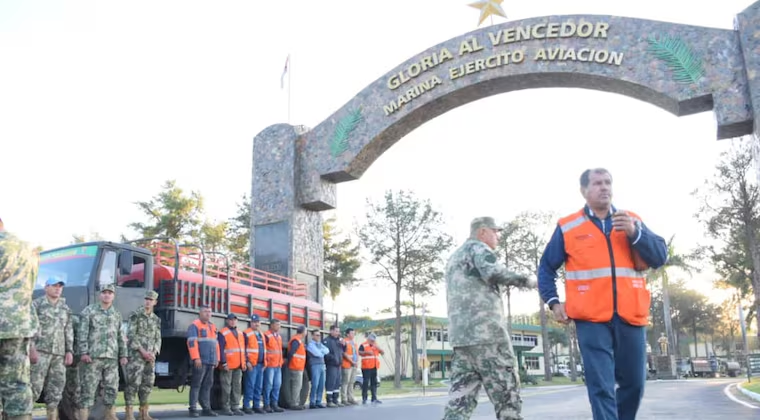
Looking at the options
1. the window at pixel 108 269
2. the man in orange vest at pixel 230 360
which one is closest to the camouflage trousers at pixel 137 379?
the window at pixel 108 269

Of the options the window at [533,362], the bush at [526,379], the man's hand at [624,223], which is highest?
the man's hand at [624,223]

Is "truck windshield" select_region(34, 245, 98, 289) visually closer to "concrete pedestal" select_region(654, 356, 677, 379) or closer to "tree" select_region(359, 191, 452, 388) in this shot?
"tree" select_region(359, 191, 452, 388)

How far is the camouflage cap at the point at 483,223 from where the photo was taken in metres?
5.84

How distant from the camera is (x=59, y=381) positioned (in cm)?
828

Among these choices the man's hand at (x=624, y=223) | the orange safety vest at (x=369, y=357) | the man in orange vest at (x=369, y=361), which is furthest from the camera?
the orange safety vest at (x=369, y=357)

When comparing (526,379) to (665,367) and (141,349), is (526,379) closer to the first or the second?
(665,367)

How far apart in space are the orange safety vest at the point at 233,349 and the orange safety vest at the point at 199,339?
0.39m

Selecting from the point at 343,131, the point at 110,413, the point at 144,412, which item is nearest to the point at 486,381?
the point at 110,413

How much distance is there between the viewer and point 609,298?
4.36 meters

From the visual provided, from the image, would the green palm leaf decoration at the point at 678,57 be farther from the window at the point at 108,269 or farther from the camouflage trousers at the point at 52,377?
the camouflage trousers at the point at 52,377

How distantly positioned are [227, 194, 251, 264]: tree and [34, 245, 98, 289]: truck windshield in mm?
25005

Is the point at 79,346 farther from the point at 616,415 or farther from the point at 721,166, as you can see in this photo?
the point at 721,166

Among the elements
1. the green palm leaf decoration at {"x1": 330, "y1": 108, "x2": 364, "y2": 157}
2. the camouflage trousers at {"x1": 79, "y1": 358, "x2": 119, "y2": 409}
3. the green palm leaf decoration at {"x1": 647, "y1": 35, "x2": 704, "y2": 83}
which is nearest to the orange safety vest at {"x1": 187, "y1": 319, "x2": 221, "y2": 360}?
the camouflage trousers at {"x1": 79, "y1": 358, "x2": 119, "y2": 409}

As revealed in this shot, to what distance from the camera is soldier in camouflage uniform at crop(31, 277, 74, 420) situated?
26.3 ft
